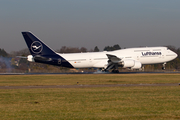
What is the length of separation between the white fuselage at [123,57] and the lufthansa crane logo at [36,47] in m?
5.11

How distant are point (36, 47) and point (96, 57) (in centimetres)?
1323

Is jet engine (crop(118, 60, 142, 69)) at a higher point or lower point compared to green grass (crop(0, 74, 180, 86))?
higher

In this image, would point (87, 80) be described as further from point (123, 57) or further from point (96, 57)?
point (123, 57)

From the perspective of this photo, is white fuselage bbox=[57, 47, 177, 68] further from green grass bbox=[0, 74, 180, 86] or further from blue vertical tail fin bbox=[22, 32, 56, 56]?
green grass bbox=[0, 74, 180, 86]

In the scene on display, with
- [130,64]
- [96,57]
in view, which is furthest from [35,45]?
[130,64]

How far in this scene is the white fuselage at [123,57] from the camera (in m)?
56.5

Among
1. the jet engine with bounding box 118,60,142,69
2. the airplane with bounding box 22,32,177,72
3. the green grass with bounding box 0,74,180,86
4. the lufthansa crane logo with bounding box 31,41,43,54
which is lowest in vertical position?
the green grass with bounding box 0,74,180,86

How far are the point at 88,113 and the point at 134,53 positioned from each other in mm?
46077

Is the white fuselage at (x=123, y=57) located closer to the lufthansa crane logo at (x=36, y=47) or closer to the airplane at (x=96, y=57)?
the airplane at (x=96, y=57)

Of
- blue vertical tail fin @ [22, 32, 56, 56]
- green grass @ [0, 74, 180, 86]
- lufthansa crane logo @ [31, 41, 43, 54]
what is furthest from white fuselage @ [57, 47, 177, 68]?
green grass @ [0, 74, 180, 86]

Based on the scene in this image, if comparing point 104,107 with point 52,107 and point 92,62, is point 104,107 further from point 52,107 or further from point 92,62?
point 92,62

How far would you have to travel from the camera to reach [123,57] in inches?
2277

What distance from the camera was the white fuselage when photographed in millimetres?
56500

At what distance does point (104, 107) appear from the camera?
14.7 meters
